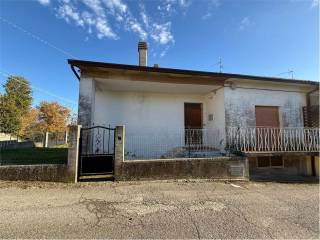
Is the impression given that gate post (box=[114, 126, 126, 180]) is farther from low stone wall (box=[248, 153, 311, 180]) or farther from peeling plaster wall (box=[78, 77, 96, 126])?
low stone wall (box=[248, 153, 311, 180])

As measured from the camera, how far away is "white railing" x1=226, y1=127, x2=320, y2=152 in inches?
315

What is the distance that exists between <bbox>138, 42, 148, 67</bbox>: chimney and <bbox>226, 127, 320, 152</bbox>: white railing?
5316 millimetres

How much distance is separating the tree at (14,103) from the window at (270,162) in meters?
27.2

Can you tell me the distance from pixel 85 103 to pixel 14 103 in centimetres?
2543

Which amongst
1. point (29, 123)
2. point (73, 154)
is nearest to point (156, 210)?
point (73, 154)

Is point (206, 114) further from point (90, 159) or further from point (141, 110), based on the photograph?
point (90, 159)

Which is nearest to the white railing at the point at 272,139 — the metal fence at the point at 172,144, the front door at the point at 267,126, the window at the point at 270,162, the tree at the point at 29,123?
the front door at the point at 267,126

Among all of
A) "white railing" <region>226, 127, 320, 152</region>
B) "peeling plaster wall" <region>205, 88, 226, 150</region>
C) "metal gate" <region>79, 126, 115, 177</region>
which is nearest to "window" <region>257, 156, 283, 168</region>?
"white railing" <region>226, 127, 320, 152</region>

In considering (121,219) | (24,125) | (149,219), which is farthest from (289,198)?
(24,125)

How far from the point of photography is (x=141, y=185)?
562 cm

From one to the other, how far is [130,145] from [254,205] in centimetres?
542

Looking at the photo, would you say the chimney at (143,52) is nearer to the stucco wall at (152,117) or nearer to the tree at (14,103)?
the stucco wall at (152,117)

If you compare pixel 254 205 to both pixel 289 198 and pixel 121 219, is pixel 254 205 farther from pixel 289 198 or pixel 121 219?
pixel 121 219

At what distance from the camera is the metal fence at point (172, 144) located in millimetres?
8531
